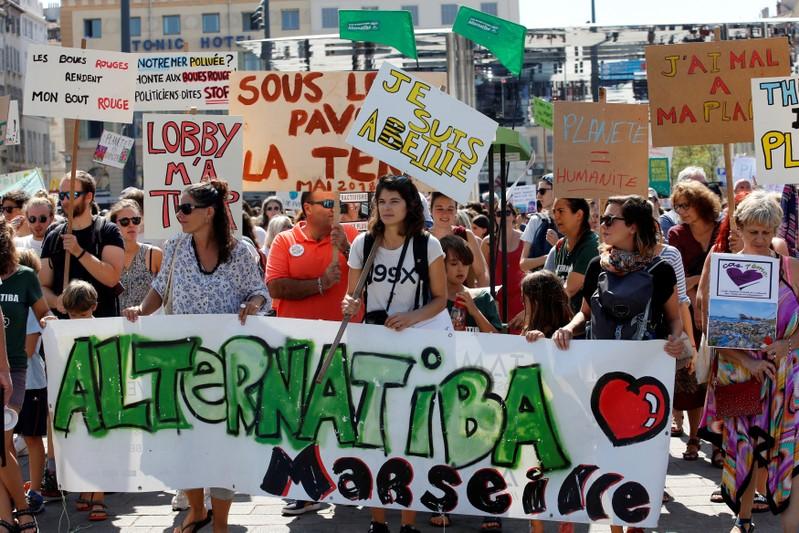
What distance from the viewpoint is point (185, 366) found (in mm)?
6184

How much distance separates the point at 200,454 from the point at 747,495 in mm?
2683

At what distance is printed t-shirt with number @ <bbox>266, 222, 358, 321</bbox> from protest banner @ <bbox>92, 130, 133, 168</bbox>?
263 inches

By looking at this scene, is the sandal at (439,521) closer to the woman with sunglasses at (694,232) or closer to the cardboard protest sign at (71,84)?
the woman with sunglasses at (694,232)

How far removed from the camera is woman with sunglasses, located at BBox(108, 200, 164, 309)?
793cm

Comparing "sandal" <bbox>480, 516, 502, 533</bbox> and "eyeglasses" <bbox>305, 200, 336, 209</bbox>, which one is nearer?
"sandal" <bbox>480, 516, 502, 533</bbox>

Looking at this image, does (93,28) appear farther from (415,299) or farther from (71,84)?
(415,299)

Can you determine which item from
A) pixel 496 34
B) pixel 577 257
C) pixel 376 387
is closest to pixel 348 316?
pixel 376 387

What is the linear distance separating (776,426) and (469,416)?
150cm

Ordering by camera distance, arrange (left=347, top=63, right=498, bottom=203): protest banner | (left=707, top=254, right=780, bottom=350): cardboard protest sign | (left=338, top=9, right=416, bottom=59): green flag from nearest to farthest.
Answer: (left=707, top=254, right=780, bottom=350): cardboard protest sign → (left=347, top=63, right=498, bottom=203): protest banner → (left=338, top=9, right=416, bottom=59): green flag

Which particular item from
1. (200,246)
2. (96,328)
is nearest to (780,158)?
(200,246)

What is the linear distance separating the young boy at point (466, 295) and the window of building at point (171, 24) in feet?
212

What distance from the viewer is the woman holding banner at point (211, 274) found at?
6.09 m

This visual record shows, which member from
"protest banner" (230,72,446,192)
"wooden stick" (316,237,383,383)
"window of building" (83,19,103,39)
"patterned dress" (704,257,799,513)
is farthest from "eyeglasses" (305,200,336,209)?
"window of building" (83,19,103,39)

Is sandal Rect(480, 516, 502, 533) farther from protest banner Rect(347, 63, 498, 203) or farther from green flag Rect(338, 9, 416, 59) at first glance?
green flag Rect(338, 9, 416, 59)
